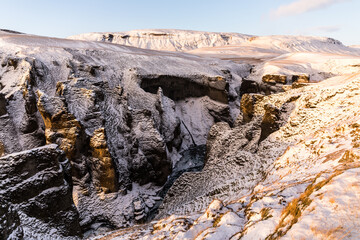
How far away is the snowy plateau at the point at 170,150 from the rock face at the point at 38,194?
0.05m

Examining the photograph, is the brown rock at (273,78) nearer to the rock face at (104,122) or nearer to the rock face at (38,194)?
the rock face at (104,122)

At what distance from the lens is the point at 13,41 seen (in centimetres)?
2753

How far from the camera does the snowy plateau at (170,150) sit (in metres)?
5.23

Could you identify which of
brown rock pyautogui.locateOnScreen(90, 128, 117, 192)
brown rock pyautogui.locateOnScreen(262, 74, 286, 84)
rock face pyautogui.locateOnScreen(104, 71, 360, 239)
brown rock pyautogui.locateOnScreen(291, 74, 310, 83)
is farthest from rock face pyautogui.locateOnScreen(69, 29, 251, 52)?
rock face pyautogui.locateOnScreen(104, 71, 360, 239)

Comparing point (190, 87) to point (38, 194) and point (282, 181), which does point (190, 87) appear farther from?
point (282, 181)

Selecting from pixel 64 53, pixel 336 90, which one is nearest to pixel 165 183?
pixel 336 90

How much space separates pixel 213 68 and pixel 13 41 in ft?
94.6

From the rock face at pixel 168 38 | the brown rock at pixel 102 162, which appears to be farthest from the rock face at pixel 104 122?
the rock face at pixel 168 38

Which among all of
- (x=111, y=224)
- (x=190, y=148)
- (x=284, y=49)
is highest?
(x=284, y=49)

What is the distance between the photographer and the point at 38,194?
33.1 ft

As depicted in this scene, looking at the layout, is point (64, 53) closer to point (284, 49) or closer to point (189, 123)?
point (189, 123)

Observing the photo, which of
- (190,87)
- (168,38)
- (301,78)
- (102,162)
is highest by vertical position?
(168,38)

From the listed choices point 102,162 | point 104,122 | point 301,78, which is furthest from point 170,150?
point 301,78

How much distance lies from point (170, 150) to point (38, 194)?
610 inches
